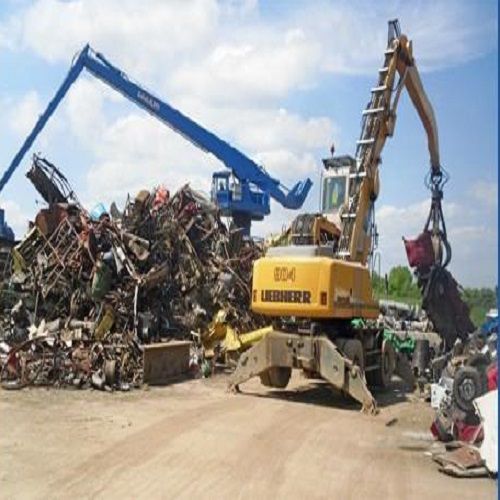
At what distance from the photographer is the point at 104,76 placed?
73.1 ft

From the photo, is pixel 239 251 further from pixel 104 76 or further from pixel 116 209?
pixel 104 76

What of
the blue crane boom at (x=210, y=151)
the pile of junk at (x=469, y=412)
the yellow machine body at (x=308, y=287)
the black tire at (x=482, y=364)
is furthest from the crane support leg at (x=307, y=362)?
the blue crane boom at (x=210, y=151)

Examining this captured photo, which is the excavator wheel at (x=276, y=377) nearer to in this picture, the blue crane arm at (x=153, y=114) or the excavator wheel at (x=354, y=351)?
the excavator wheel at (x=354, y=351)

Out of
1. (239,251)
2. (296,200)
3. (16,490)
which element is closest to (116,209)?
(239,251)

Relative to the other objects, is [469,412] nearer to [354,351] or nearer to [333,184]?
[354,351]

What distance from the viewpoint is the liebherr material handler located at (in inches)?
364

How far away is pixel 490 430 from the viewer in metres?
5.88

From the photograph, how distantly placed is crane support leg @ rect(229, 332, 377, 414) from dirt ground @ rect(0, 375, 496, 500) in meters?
0.27

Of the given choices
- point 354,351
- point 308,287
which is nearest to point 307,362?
point 354,351

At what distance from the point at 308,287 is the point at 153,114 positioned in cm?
1490

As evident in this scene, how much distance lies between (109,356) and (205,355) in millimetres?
2499

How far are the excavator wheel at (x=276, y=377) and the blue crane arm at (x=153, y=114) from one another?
46.0 feet

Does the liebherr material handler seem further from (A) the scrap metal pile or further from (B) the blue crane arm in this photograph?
(B) the blue crane arm

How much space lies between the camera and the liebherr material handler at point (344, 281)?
9242mm
